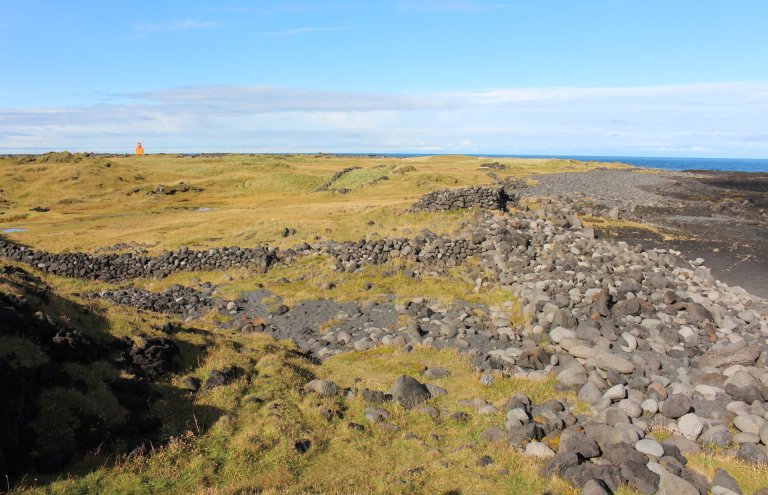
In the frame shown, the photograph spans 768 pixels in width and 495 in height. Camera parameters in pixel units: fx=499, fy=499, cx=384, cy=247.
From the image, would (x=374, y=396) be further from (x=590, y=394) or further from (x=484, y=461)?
(x=590, y=394)

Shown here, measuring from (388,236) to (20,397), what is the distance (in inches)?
1148

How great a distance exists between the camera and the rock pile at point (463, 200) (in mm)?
42806

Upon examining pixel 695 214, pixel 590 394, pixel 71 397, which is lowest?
pixel 590 394

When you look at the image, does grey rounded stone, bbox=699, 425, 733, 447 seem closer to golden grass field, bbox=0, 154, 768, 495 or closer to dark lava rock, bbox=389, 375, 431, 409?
golden grass field, bbox=0, 154, 768, 495

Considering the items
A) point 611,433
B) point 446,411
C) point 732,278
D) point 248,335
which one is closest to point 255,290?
point 248,335

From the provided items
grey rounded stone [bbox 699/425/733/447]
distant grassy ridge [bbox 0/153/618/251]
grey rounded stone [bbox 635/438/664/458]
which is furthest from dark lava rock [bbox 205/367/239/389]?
distant grassy ridge [bbox 0/153/618/251]

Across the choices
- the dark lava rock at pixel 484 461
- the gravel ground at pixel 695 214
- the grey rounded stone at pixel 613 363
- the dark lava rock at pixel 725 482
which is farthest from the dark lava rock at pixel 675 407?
the gravel ground at pixel 695 214

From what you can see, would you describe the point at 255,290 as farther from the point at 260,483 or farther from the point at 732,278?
the point at 732,278

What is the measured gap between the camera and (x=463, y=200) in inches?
1703

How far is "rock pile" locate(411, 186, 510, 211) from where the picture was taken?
42.8m

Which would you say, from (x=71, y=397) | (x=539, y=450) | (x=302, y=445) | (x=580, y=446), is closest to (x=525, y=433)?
(x=539, y=450)

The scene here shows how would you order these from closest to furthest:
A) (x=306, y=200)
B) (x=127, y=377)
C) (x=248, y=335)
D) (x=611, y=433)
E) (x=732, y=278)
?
(x=611, y=433) → (x=127, y=377) → (x=248, y=335) → (x=732, y=278) → (x=306, y=200)

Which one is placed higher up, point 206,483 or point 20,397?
point 20,397

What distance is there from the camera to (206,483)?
38.0 ft
